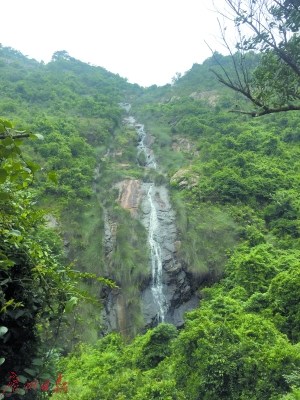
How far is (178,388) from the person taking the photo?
343 inches

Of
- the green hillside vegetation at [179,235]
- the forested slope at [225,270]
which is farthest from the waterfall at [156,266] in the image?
the forested slope at [225,270]

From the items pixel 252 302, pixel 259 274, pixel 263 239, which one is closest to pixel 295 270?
pixel 252 302

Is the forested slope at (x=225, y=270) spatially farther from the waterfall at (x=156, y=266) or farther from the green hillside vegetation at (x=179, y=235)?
the waterfall at (x=156, y=266)

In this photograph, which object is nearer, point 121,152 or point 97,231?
point 97,231

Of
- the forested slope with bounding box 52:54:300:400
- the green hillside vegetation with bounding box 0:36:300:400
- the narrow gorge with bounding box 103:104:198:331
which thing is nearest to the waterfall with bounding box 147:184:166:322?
the narrow gorge with bounding box 103:104:198:331

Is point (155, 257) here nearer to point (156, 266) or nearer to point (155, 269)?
point (156, 266)

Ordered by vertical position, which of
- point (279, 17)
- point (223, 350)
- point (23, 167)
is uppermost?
point (279, 17)

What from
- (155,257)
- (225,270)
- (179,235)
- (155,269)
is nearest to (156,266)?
(155,269)

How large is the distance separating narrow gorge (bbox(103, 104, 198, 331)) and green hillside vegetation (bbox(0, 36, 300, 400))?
1.39 ft

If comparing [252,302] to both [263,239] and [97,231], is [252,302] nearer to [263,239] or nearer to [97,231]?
[263,239]

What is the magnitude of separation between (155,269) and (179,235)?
266 centimetres

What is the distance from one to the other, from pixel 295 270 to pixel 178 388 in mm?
5246

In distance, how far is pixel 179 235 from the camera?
19234mm

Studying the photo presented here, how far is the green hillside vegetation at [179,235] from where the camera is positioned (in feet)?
25.2
